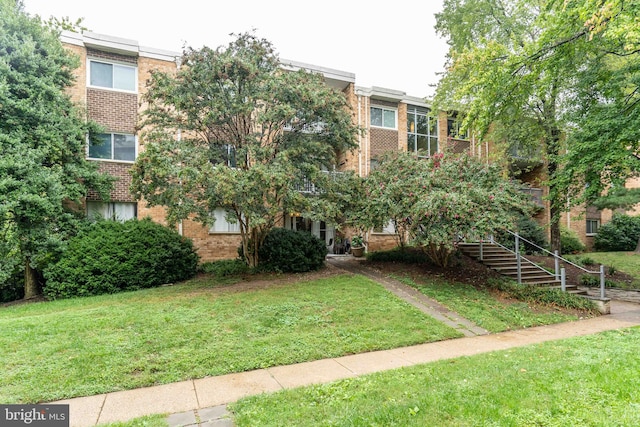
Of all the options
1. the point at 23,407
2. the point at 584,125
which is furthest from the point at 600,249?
the point at 23,407

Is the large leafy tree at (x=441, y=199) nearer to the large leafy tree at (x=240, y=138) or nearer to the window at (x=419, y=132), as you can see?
the large leafy tree at (x=240, y=138)

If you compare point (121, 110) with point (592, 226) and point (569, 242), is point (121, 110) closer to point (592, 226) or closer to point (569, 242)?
point (569, 242)

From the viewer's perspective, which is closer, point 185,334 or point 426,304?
point 185,334

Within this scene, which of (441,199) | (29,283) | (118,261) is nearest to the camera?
(441,199)

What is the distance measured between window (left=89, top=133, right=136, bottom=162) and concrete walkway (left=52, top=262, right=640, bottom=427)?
11.6 m

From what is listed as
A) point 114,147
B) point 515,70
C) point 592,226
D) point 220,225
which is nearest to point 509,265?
point 515,70

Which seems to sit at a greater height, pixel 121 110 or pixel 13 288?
pixel 121 110

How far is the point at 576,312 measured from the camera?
830 cm

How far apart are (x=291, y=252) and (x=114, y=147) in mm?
8418

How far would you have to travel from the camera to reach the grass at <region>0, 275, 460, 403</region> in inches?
175

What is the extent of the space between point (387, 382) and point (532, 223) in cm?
1792

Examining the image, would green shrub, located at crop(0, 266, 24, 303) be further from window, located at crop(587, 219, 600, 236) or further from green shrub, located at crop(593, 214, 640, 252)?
window, located at crop(587, 219, 600, 236)

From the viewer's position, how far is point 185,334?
229 inches

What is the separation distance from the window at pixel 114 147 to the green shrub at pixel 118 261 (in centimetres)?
349
